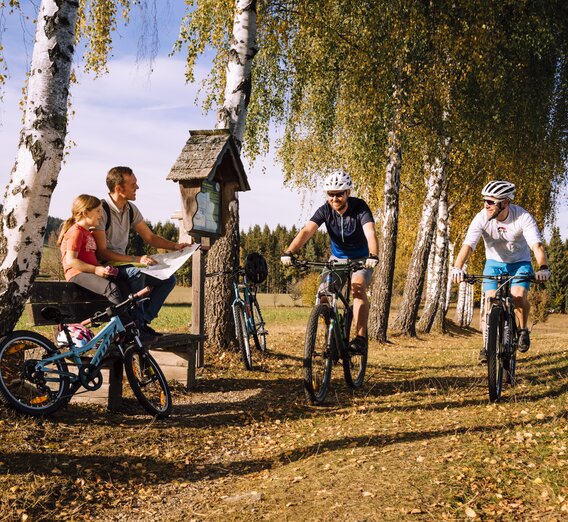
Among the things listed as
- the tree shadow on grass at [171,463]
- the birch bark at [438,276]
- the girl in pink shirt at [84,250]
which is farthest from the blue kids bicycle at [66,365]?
the birch bark at [438,276]

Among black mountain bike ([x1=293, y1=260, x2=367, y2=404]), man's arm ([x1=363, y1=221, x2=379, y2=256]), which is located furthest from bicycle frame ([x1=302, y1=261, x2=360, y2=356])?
man's arm ([x1=363, y1=221, x2=379, y2=256])

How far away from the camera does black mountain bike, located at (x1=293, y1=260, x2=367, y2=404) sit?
6.32 m

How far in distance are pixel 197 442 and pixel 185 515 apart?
1.44 m

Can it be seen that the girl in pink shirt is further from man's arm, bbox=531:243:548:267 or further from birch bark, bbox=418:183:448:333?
birch bark, bbox=418:183:448:333

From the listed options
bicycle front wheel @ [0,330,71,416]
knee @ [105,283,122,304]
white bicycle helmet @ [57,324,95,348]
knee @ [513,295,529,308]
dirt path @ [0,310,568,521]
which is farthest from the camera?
knee @ [513,295,529,308]

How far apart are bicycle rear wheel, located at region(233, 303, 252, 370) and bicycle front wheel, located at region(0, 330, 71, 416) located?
10.4 ft

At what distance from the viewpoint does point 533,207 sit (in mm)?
22484

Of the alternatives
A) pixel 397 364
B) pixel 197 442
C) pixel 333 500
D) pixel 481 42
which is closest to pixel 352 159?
pixel 481 42

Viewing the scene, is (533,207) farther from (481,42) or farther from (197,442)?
(197,442)

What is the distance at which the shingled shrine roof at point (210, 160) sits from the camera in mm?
7629

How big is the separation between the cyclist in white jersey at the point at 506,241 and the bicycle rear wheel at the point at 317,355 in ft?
4.71

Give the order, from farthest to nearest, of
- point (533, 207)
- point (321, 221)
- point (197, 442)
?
1. point (533, 207)
2. point (321, 221)
3. point (197, 442)

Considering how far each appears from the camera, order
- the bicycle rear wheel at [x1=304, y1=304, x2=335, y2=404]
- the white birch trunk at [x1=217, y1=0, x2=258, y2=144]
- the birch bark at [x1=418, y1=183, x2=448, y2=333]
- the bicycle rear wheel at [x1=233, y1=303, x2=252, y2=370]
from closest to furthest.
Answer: the bicycle rear wheel at [x1=304, y1=304, x2=335, y2=404] < the bicycle rear wheel at [x1=233, y1=303, x2=252, y2=370] < the white birch trunk at [x1=217, y1=0, x2=258, y2=144] < the birch bark at [x1=418, y1=183, x2=448, y2=333]

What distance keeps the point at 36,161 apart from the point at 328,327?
126 inches
